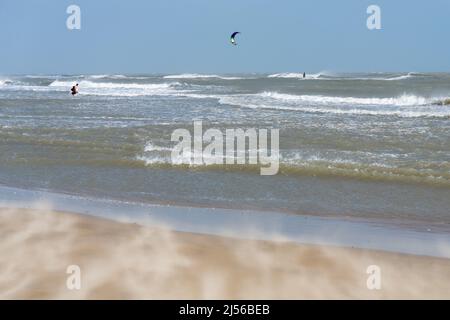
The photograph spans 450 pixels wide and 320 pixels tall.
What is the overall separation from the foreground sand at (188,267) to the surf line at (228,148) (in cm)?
422

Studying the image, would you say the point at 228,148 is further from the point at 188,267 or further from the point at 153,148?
the point at 188,267

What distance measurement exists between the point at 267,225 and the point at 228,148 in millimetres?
5240

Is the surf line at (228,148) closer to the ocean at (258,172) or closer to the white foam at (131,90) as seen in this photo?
the ocean at (258,172)

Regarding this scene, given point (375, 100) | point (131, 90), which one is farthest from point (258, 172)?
point (131, 90)

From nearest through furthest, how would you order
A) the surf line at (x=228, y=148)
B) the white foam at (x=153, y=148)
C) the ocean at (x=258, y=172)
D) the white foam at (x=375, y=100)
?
1. the ocean at (x=258, y=172)
2. the surf line at (x=228, y=148)
3. the white foam at (x=153, y=148)
4. the white foam at (x=375, y=100)

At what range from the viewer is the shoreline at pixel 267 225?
5699 mm

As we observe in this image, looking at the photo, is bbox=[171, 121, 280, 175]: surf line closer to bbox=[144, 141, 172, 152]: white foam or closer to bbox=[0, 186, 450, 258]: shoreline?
bbox=[144, 141, 172, 152]: white foam

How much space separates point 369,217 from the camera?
6852 mm

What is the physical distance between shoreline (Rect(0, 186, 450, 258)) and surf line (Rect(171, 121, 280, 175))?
2736mm

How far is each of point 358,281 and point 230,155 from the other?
637 cm

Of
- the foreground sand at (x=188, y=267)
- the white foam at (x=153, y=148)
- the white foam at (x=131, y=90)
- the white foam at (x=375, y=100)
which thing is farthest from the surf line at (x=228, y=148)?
the white foam at (x=131, y=90)

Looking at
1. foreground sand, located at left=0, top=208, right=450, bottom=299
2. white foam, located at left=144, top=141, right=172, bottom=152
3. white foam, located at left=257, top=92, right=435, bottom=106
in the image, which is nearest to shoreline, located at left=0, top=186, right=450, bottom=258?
foreground sand, located at left=0, top=208, right=450, bottom=299
